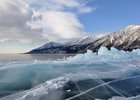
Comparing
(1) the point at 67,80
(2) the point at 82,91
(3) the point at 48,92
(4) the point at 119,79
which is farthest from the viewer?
(4) the point at 119,79

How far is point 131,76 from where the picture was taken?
1037 cm

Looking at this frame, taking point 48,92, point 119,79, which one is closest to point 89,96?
point 48,92

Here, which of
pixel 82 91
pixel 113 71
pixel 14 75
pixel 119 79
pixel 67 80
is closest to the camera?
pixel 82 91

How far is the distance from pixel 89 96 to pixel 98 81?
1.72 m

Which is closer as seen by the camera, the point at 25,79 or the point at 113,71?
the point at 25,79

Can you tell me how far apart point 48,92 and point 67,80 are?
1.65 m

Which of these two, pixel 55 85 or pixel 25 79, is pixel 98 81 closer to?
pixel 55 85

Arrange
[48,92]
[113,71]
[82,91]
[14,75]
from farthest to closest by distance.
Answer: [113,71], [14,75], [82,91], [48,92]

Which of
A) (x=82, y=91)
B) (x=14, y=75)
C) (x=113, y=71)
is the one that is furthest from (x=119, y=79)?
(x=14, y=75)

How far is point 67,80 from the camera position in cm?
882

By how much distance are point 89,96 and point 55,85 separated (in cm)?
118

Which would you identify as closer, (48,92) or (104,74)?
(48,92)

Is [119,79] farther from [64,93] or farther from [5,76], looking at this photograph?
[5,76]

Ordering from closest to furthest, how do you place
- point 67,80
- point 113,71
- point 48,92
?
point 48,92 → point 67,80 → point 113,71
